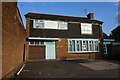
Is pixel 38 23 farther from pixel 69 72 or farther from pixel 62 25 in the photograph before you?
pixel 69 72

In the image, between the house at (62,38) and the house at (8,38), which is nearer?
the house at (8,38)

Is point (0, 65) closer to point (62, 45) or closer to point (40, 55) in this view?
point (40, 55)

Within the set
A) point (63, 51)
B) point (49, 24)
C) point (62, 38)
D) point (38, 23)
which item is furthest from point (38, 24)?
point (63, 51)

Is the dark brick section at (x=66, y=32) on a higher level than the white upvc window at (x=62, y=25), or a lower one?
lower

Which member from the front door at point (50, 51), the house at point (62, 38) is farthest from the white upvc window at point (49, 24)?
the front door at point (50, 51)

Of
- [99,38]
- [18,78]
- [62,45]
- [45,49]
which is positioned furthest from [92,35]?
[18,78]

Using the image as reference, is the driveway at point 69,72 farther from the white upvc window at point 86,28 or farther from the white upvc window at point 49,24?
the white upvc window at point 86,28

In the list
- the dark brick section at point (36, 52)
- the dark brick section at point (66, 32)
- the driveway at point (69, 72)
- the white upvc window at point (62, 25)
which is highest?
the white upvc window at point (62, 25)

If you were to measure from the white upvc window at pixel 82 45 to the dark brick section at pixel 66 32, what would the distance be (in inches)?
28.1

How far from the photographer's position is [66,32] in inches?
845

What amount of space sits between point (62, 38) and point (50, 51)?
2.49 meters

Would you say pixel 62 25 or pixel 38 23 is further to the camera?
pixel 62 25

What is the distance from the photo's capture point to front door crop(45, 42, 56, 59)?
20.0m

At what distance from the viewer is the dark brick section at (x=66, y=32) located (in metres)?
20.2
